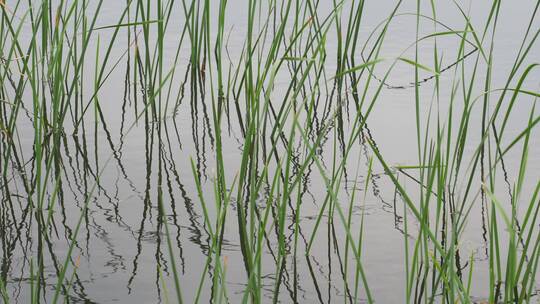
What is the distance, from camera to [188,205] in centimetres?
194

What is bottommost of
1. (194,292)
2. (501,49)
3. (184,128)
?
(194,292)

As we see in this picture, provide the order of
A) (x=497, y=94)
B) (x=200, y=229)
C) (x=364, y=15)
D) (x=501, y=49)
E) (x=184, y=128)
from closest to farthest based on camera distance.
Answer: (x=200, y=229), (x=184, y=128), (x=497, y=94), (x=501, y=49), (x=364, y=15)

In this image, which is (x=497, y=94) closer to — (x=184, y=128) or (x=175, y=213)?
(x=184, y=128)

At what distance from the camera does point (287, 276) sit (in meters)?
1.58

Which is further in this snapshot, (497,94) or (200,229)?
(497,94)

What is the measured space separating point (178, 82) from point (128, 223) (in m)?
1.37

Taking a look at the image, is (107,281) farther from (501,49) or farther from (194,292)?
(501,49)

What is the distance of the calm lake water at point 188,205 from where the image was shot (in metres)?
1.56

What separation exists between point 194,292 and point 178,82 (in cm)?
171

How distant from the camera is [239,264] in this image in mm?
1624

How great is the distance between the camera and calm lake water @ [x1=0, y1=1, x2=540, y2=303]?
1556mm

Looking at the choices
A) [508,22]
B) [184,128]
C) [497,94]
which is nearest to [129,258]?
[184,128]

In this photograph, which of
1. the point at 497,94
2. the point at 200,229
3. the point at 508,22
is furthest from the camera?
the point at 508,22

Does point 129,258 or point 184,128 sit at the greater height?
point 184,128
